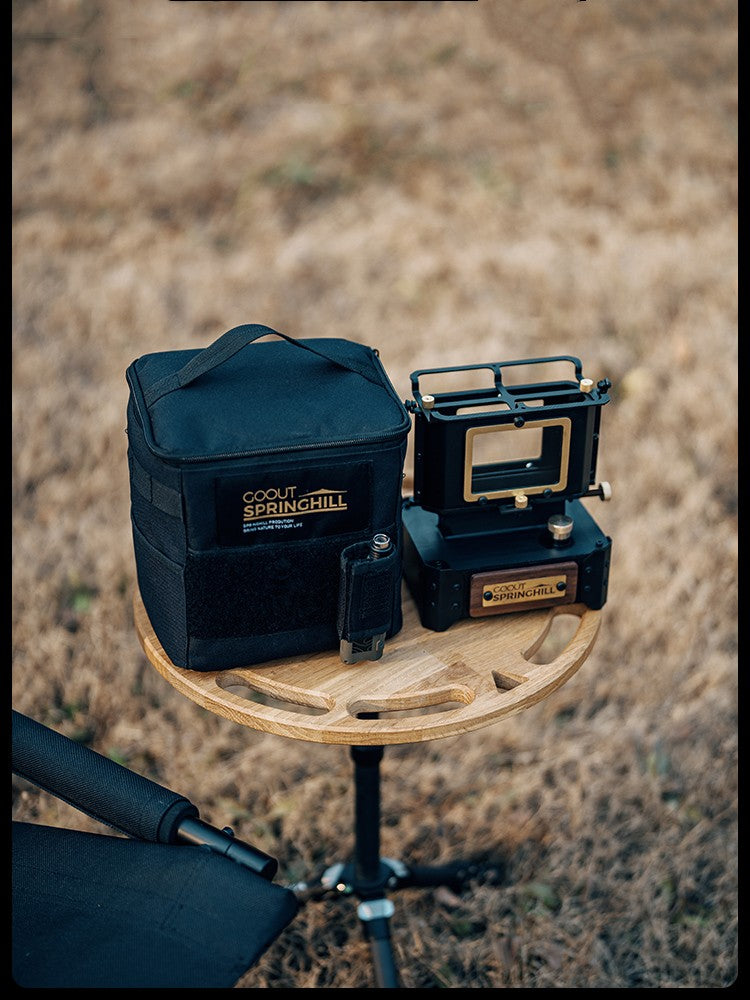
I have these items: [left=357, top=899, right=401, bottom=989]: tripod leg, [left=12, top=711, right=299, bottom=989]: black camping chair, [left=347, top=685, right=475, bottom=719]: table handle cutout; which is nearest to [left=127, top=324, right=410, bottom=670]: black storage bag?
[left=347, top=685, right=475, bottom=719]: table handle cutout

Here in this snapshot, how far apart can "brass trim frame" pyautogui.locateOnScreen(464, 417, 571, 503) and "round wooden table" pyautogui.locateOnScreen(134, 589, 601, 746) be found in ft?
0.89

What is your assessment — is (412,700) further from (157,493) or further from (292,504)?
(157,493)

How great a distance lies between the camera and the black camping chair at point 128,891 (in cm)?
165

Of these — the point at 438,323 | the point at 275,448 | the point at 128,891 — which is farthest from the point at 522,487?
the point at 438,323

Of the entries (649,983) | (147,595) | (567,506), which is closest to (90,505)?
(147,595)

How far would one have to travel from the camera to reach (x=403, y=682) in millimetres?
1971

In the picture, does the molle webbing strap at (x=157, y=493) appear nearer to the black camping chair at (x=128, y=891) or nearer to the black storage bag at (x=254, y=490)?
the black storage bag at (x=254, y=490)

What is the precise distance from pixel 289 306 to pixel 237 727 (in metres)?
2.22

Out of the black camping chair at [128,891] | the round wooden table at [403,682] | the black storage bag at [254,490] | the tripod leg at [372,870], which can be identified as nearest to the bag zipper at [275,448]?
the black storage bag at [254,490]

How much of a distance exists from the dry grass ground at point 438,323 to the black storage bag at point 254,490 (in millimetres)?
1124

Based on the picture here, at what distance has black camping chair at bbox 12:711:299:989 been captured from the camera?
1.65 m

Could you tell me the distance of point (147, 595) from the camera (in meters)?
2.08

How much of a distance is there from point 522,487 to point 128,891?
1034 mm

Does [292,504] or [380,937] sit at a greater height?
[292,504]
